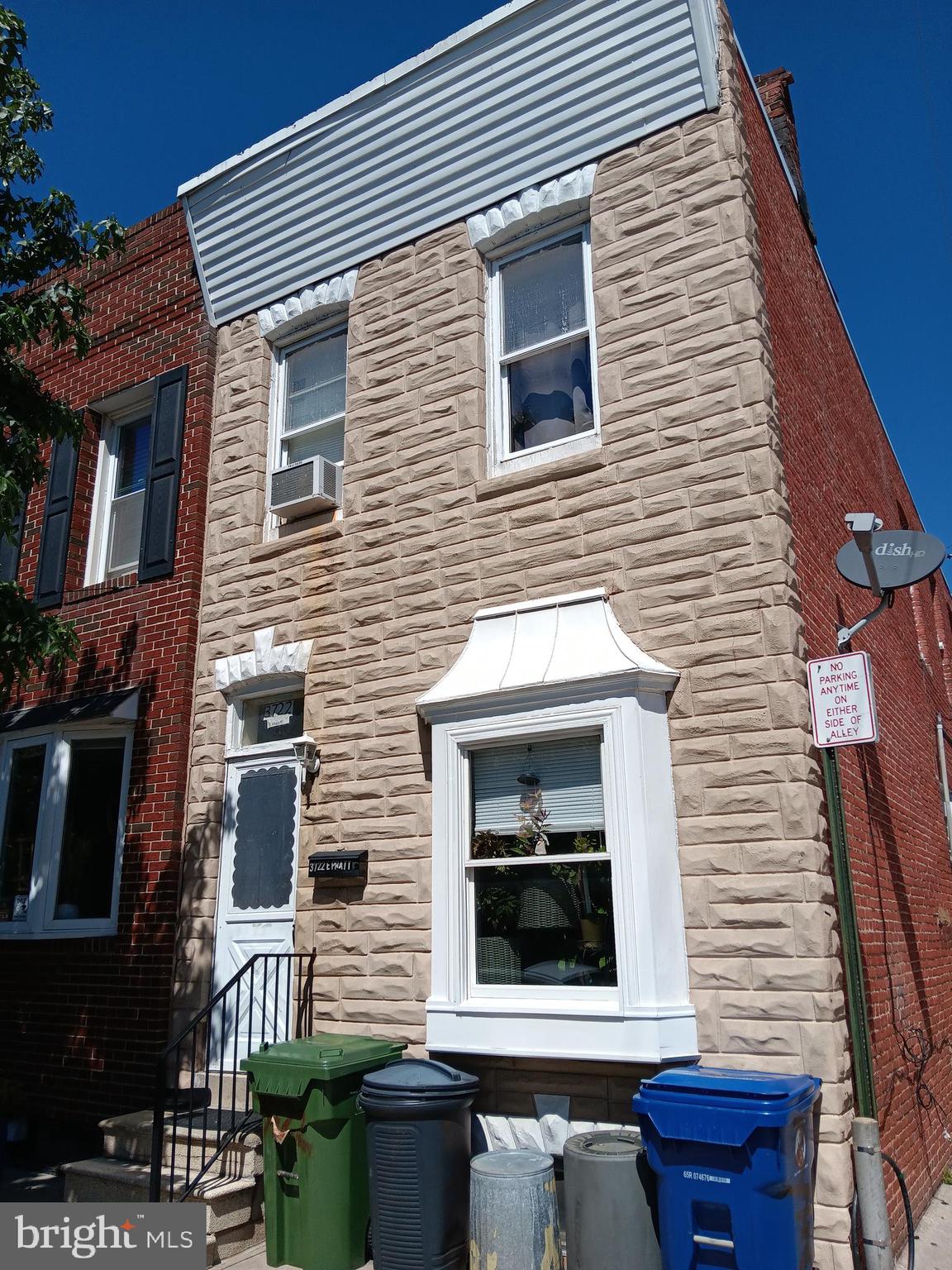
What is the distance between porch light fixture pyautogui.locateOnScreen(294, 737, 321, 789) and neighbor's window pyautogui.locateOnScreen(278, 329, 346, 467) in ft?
8.06

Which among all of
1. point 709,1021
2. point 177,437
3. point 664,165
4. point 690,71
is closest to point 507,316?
point 664,165

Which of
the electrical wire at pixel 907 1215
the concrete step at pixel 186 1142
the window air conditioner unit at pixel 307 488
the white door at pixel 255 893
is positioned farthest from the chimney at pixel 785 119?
the concrete step at pixel 186 1142

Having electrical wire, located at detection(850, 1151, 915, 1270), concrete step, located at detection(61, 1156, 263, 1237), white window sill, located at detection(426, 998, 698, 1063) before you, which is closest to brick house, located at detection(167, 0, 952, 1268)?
white window sill, located at detection(426, 998, 698, 1063)

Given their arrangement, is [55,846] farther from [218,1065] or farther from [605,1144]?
[605,1144]

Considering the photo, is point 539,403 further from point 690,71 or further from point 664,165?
point 690,71

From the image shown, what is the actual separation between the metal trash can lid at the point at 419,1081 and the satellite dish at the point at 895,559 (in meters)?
3.87

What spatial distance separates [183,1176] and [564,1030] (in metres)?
2.66

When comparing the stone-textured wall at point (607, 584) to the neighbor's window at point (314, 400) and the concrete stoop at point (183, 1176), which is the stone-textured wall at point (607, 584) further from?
the concrete stoop at point (183, 1176)

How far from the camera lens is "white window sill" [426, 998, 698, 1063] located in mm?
5504

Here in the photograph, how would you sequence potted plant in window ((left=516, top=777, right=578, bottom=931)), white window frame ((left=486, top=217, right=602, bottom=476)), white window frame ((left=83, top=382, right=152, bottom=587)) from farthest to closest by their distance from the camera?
1. white window frame ((left=83, top=382, right=152, bottom=587))
2. white window frame ((left=486, top=217, right=602, bottom=476))
3. potted plant in window ((left=516, top=777, right=578, bottom=931))

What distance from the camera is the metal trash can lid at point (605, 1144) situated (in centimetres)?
501

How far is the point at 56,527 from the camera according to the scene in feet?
33.1

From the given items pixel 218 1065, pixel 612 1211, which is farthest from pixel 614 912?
pixel 218 1065

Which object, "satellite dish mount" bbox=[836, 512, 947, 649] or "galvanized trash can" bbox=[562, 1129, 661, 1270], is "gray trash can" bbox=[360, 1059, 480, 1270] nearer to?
"galvanized trash can" bbox=[562, 1129, 661, 1270]
